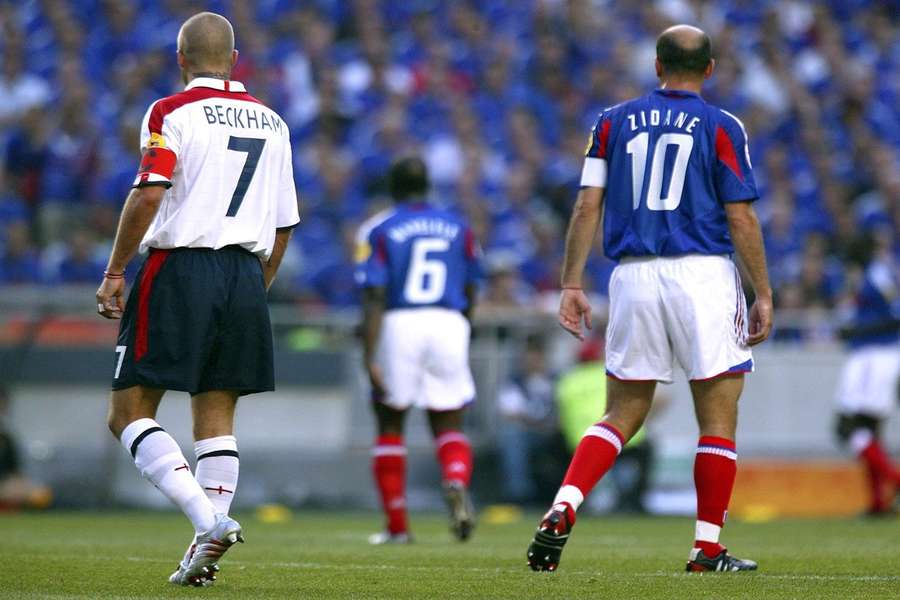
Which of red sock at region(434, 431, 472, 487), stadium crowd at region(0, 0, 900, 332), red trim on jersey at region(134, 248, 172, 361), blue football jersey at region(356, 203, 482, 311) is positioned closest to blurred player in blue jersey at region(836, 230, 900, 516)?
stadium crowd at region(0, 0, 900, 332)

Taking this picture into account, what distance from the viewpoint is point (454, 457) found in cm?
1005

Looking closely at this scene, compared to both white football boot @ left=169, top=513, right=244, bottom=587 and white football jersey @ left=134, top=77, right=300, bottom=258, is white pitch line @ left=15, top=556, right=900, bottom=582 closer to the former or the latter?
white football boot @ left=169, top=513, right=244, bottom=587

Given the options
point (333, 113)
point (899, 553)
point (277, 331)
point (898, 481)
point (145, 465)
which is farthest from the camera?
point (333, 113)

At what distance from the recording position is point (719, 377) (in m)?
6.86

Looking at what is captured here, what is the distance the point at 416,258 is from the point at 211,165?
12.8 ft

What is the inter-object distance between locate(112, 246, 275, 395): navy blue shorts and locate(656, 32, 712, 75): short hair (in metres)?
2.01

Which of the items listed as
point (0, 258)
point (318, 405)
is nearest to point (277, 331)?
point (318, 405)

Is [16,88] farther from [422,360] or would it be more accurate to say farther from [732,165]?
[732,165]

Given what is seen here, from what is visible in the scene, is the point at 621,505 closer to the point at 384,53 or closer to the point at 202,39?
the point at 384,53

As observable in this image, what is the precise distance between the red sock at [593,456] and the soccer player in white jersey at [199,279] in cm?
135

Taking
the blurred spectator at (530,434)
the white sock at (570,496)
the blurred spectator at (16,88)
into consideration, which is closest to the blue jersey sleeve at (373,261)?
the white sock at (570,496)

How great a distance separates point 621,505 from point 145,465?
359 inches

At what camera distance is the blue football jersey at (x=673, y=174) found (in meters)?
6.90

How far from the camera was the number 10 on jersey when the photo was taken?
693 centimetres
